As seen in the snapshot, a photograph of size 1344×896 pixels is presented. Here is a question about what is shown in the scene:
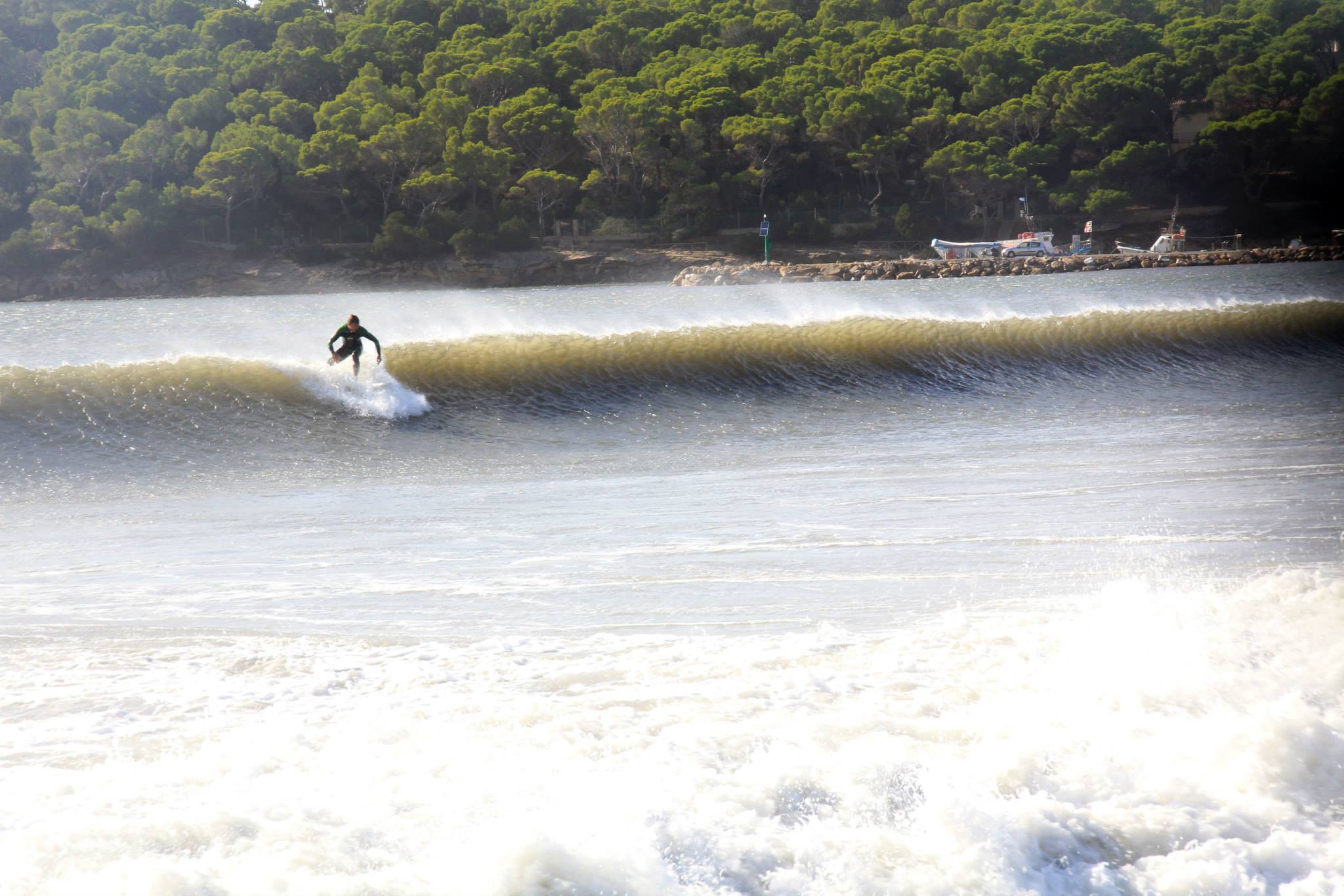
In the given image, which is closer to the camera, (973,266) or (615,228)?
(973,266)

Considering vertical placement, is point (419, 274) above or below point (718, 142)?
below

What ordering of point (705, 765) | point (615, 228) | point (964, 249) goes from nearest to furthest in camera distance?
point (705, 765), point (964, 249), point (615, 228)

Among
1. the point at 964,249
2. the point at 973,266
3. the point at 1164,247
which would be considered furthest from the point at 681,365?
the point at 1164,247

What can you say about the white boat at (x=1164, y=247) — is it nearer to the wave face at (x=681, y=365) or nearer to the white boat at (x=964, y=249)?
the white boat at (x=964, y=249)

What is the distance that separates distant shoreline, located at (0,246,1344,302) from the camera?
2813 inches

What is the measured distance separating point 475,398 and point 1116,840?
41.7 ft

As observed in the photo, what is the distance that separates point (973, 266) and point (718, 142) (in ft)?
78.3

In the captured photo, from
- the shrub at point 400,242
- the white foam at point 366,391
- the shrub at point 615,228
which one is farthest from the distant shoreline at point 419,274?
the white foam at point 366,391

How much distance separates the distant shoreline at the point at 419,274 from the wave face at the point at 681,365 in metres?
48.3

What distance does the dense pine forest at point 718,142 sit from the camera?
74.8m

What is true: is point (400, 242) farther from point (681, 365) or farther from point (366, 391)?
point (366, 391)

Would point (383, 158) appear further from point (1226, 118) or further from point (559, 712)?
point (559, 712)

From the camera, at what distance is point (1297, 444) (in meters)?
11.2

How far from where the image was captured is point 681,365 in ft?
56.3
